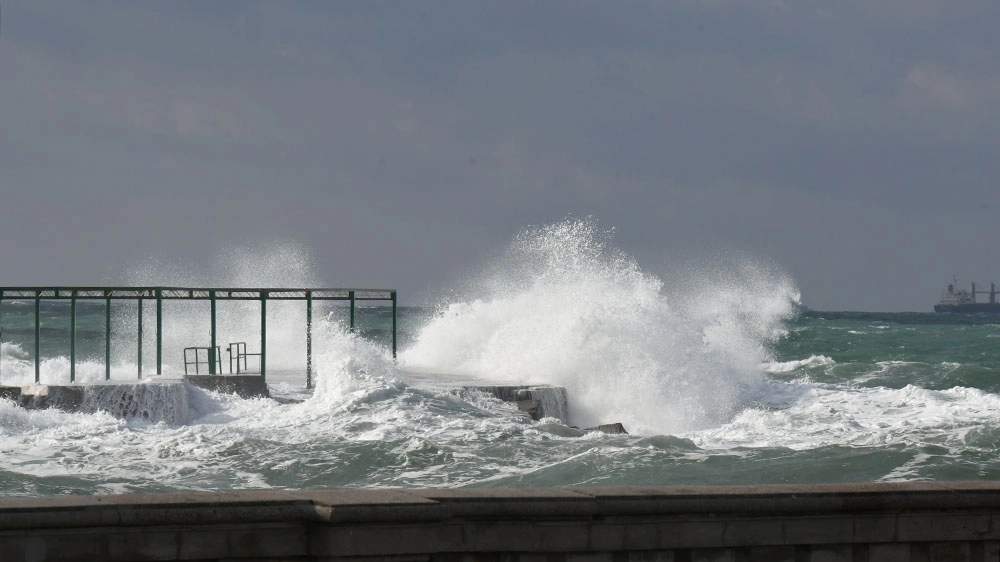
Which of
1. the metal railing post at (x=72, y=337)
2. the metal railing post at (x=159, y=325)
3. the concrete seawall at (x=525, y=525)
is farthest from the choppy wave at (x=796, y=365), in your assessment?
the concrete seawall at (x=525, y=525)

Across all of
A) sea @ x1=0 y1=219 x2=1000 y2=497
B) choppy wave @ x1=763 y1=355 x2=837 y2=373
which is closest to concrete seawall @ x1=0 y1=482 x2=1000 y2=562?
sea @ x1=0 y1=219 x2=1000 y2=497

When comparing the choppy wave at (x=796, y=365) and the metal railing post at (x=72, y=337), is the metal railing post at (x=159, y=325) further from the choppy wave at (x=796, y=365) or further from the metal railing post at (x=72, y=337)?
the choppy wave at (x=796, y=365)

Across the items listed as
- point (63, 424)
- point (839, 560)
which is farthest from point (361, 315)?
point (839, 560)

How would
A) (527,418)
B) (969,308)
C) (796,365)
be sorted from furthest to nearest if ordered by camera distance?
(969,308)
(796,365)
(527,418)

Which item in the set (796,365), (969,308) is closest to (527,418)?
(796,365)

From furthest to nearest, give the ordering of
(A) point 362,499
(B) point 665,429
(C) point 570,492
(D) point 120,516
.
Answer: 1. (B) point 665,429
2. (C) point 570,492
3. (A) point 362,499
4. (D) point 120,516

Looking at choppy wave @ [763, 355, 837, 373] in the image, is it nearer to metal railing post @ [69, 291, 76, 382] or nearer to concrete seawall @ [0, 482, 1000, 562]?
metal railing post @ [69, 291, 76, 382]

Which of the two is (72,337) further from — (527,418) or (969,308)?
(969,308)

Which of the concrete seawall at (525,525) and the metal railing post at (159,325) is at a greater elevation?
the metal railing post at (159,325)

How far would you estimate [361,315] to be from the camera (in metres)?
81.2

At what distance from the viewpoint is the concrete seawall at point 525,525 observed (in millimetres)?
4848

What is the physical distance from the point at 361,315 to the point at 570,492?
250 ft

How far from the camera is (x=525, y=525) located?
5367 millimetres

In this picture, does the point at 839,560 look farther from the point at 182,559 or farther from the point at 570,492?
the point at 182,559
